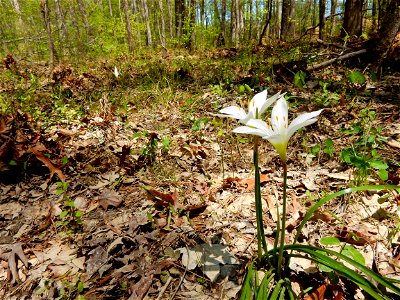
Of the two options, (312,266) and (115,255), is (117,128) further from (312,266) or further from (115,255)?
(312,266)

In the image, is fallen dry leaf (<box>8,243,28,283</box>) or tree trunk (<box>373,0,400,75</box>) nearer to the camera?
fallen dry leaf (<box>8,243,28,283</box>)

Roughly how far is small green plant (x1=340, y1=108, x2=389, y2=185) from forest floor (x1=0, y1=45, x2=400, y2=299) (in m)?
0.01

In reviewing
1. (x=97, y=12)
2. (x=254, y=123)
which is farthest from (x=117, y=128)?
(x=97, y=12)

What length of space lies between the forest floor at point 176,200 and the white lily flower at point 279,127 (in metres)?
0.70

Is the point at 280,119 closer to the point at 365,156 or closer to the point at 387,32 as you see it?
the point at 365,156

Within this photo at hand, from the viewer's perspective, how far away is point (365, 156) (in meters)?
2.05

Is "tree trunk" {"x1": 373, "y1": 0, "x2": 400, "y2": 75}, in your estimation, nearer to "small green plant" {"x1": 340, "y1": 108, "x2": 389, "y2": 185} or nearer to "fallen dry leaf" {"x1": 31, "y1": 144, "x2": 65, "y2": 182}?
"small green plant" {"x1": 340, "y1": 108, "x2": 389, "y2": 185}

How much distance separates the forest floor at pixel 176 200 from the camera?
1490 mm

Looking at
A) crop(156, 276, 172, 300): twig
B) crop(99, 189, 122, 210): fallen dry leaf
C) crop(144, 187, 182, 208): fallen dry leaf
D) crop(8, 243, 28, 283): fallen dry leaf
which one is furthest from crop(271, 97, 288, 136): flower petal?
crop(8, 243, 28, 283): fallen dry leaf

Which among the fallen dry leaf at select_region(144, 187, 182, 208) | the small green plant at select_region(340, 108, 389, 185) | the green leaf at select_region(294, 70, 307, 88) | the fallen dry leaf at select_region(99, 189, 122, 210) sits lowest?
the fallen dry leaf at select_region(99, 189, 122, 210)

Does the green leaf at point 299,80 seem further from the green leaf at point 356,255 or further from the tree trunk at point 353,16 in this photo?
the green leaf at point 356,255

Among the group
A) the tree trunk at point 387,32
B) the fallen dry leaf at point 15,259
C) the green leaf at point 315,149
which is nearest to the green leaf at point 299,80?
the tree trunk at point 387,32

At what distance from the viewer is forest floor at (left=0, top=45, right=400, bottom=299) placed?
149cm

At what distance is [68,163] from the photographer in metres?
2.63
